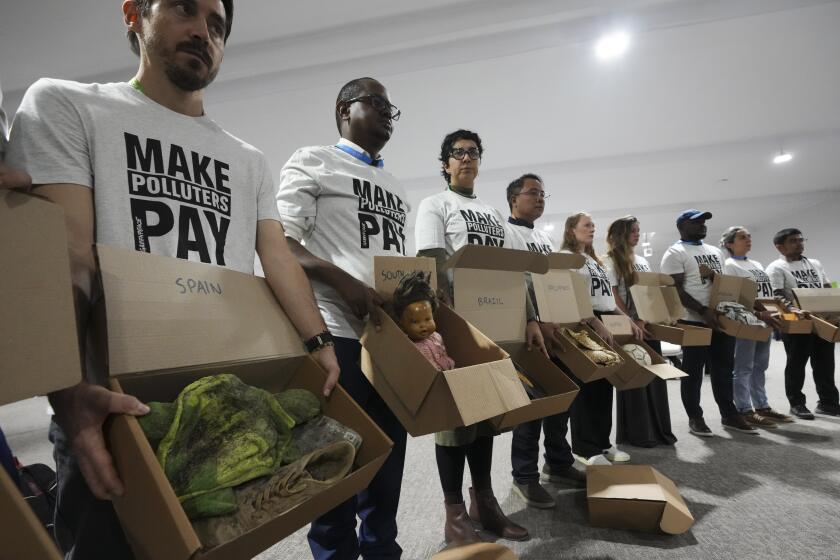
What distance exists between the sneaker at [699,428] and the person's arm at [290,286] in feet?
10.9

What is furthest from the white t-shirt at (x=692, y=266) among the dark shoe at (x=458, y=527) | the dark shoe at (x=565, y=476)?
the dark shoe at (x=458, y=527)

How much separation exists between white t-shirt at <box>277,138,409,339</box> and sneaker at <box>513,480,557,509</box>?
136 centimetres

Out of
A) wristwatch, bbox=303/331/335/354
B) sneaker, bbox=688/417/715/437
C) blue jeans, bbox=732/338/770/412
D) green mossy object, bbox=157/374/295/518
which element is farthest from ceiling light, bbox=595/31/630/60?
green mossy object, bbox=157/374/295/518

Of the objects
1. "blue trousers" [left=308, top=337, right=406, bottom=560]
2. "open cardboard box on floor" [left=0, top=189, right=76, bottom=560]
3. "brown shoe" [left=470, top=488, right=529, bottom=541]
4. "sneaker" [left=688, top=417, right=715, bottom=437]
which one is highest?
"open cardboard box on floor" [left=0, top=189, right=76, bottom=560]

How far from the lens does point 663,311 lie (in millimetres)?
2783

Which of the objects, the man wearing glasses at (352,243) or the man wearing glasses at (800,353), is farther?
the man wearing glasses at (800,353)

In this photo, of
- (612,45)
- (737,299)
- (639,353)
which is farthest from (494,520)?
(612,45)

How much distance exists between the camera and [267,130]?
5254 millimetres

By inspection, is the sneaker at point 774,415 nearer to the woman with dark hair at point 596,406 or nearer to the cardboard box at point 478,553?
the woman with dark hair at point 596,406

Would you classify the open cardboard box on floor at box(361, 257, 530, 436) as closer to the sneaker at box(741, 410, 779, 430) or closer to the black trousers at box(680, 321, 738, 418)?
the black trousers at box(680, 321, 738, 418)

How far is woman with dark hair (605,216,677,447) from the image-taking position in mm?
2912

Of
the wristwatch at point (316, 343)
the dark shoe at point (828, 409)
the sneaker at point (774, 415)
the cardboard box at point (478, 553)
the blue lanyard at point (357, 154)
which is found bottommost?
the dark shoe at point (828, 409)

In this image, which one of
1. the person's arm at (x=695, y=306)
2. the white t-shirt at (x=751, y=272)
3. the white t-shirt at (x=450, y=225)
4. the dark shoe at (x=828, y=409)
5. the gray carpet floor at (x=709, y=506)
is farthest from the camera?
the white t-shirt at (x=751, y=272)

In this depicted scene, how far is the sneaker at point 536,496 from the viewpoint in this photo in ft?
6.38
